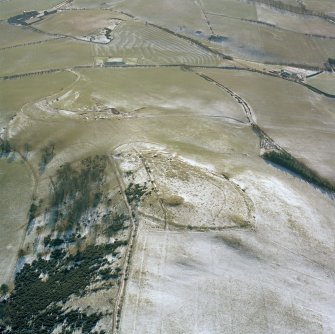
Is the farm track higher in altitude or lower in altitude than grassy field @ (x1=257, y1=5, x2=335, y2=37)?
lower

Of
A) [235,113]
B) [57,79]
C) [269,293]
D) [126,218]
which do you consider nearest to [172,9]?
[57,79]

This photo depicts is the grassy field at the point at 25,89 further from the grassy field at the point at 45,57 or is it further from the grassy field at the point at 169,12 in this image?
the grassy field at the point at 169,12

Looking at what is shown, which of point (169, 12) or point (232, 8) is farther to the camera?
point (232, 8)

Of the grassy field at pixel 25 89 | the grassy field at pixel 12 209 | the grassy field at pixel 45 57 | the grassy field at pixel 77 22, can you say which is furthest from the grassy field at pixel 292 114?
the grassy field at pixel 77 22

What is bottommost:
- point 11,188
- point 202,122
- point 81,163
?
point 11,188

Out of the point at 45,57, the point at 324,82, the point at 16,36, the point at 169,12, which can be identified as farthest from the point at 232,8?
the point at 16,36

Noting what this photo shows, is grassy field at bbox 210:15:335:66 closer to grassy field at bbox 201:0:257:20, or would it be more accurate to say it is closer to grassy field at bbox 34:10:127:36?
grassy field at bbox 201:0:257:20

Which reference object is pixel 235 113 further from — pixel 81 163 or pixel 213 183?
pixel 81 163

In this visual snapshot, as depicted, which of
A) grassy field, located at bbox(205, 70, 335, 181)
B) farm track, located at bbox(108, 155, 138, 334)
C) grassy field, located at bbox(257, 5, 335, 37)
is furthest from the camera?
grassy field, located at bbox(257, 5, 335, 37)

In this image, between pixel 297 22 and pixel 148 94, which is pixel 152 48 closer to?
pixel 148 94

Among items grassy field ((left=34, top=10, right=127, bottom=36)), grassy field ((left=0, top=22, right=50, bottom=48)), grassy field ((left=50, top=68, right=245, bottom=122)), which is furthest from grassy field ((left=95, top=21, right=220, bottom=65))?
grassy field ((left=0, top=22, right=50, bottom=48))

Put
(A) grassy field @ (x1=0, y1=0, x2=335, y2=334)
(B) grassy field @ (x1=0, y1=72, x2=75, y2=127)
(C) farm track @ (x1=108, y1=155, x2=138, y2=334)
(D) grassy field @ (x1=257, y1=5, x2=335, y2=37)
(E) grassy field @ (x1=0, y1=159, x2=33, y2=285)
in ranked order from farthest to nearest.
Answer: (D) grassy field @ (x1=257, y1=5, x2=335, y2=37), (B) grassy field @ (x1=0, y1=72, x2=75, y2=127), (E) grassy field @ (x1=0, y1=159, x2=33, y2=285), (A) grassy field @ (x1=0, y1=0, x2=335, y2=334), (C) farm track @ (x1=108, y1=155, x2=138, y2=334)
